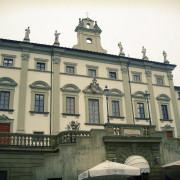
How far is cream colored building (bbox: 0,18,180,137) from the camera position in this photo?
24828 millimetres

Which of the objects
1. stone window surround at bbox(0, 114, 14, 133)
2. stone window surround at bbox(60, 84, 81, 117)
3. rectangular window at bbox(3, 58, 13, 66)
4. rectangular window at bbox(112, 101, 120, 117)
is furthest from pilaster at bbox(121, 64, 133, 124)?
rectangular window at bbox(3, 58, 13, 66)

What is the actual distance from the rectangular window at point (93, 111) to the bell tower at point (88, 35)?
26.7 ft

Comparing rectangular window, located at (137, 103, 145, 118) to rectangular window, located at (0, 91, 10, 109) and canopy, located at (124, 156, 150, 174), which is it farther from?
rectangular window, located at (0, 91, 10, 109)

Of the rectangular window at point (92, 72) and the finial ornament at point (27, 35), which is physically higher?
the finial ornament at point (27, 35)

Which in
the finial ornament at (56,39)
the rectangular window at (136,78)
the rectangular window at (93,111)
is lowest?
the rectangular window at (93,111)

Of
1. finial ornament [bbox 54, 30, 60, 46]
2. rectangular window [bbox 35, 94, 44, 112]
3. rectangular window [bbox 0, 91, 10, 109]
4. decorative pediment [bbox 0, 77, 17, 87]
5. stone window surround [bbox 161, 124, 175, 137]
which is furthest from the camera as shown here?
Result: stone window surround [bbox 161, 124, 175, 137]

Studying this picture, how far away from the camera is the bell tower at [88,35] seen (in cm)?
3219

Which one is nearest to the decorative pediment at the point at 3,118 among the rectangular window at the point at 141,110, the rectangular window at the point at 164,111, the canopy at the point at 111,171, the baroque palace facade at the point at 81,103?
the baroque palace facade at the point at 81,103

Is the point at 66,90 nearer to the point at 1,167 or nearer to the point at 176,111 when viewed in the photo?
the point at 1,167

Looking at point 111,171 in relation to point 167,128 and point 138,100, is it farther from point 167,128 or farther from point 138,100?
point 167,128

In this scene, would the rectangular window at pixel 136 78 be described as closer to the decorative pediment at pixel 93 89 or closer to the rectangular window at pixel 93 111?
the decorative pediment at pixel 93 89

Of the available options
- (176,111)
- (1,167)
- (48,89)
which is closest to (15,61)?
(48,89)

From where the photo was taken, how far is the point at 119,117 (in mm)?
28281

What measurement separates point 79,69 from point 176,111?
15.1 m
